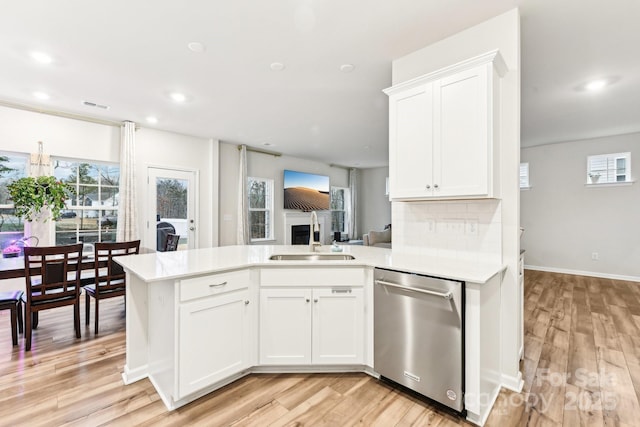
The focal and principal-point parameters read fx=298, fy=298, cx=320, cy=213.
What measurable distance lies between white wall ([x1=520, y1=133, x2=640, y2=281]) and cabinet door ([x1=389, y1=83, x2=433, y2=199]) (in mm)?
5286

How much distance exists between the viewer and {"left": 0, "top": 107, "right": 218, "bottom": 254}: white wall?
151 inches

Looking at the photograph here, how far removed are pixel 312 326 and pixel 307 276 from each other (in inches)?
14.7

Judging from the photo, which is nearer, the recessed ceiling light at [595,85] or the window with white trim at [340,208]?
the recessed ceiling light at [595,85]

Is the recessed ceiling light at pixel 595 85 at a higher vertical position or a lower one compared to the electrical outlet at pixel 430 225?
higher

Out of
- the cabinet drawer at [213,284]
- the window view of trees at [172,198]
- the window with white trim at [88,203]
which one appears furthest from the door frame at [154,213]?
the cabinet drawer at [213,284]

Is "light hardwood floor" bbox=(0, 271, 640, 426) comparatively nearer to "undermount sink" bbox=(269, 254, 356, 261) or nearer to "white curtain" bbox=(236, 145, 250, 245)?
"undermount sink" bbox=(269, 254, 356, 261)

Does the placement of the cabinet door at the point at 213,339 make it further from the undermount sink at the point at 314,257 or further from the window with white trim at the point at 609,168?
the window with white trim at the point at 609,168

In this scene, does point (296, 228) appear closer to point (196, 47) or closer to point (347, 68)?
point (347, 68)

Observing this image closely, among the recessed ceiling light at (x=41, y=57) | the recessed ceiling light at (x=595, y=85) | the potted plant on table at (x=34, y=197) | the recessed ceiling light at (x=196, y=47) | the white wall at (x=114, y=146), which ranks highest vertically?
the recessed ceiling light at (x=595, y=85)

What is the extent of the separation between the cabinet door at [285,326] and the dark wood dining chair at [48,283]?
2005 millimetres

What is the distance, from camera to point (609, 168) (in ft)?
17.7

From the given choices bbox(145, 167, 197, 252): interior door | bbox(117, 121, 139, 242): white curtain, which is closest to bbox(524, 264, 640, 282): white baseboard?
bbox(145, 167, 197, 252): interior door

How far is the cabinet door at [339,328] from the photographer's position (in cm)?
218

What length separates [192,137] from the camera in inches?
214
